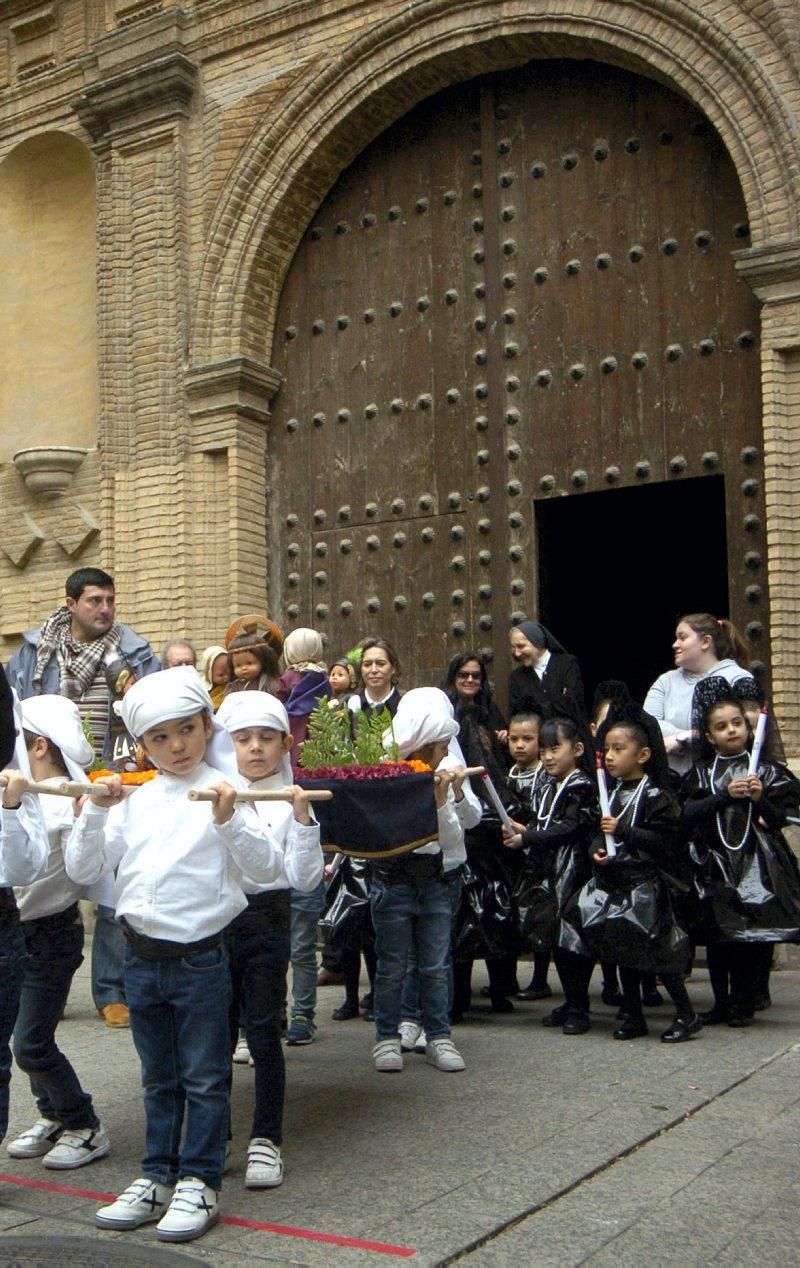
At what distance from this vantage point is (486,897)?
20.4ft

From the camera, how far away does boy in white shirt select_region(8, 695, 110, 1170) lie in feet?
13.5

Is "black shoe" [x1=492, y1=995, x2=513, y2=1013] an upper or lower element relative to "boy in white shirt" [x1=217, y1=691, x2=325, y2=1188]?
lower

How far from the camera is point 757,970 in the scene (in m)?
5.90

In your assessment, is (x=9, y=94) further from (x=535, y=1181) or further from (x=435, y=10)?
(x=535, y=1181)

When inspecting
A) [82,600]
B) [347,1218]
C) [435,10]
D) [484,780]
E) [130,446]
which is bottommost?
[347,1218]

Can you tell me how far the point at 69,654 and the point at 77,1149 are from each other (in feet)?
9.89

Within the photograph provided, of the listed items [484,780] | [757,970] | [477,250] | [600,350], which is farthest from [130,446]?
[757,970]

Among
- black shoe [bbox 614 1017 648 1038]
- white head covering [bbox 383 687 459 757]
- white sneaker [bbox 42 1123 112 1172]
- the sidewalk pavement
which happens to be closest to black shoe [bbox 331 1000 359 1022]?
the sidewalk pavement

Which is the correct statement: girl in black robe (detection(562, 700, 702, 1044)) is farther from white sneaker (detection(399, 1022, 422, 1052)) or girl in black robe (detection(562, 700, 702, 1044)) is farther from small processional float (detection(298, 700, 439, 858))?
small processional float (detection(298, 700, 439, 858))

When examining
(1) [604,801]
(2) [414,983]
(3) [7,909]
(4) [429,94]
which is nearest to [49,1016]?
(3) [7,909]

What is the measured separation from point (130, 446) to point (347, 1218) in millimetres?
7699

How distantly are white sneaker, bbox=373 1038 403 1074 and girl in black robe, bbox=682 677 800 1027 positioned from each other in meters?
1.39

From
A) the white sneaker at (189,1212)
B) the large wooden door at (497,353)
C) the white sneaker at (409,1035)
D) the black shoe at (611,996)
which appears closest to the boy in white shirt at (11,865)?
the white sneaker at (189,1212)

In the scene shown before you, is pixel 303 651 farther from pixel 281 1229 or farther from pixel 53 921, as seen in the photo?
pixel 281 1229
